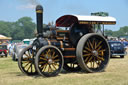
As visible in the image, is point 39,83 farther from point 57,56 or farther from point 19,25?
point 19,25

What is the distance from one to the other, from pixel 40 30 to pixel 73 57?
1573 millimetres

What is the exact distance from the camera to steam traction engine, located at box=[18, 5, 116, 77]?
8.69 m

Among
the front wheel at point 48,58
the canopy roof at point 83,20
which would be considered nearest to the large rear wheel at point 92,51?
the canopy roof at point 83,20

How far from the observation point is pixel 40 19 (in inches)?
353

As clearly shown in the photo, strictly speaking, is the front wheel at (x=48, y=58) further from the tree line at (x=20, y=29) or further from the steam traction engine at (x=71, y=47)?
the tree line at (x=20, y=29)

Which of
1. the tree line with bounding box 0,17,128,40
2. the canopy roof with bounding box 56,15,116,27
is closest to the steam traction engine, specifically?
the canopy roof with bounding box 56,15,116,27

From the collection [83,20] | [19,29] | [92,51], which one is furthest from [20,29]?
[83,20]

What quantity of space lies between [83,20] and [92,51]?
48.2 inches

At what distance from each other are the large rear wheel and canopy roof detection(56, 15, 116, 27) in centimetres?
53

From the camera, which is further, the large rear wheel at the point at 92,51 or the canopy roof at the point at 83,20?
the canopy roof at the point at 83,20

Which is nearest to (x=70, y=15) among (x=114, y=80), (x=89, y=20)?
(x=89, y=20)

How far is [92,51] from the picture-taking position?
31.0ft

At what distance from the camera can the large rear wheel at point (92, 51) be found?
902cm

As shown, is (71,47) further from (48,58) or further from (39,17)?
(39,17)
